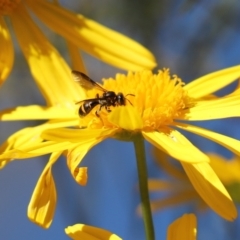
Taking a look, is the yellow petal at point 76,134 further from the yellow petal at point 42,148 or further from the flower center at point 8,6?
the flower center at point 8,6

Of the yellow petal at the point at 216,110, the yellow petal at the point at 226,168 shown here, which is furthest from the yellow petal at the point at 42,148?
the yellow petal at the point at 226,168

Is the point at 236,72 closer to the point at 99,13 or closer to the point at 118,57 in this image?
the point at 118,57

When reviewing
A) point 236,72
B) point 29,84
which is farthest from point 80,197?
point 236,72

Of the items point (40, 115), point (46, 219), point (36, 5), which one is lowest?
point (46, 219)

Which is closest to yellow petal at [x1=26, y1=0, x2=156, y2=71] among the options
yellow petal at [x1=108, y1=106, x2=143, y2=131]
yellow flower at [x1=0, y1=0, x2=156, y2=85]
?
yellow flower at [x1=0, y1=0, x2=156, y2=85]

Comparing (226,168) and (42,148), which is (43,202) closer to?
(42,148)

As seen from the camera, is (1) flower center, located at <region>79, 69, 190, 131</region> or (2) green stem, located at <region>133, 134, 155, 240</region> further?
(1) flower center, located at <region>79, 69, 190, 131</region>

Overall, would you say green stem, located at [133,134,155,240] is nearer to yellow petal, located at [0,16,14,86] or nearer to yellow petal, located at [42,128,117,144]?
yellow petal, located at [42,128,117,144]
